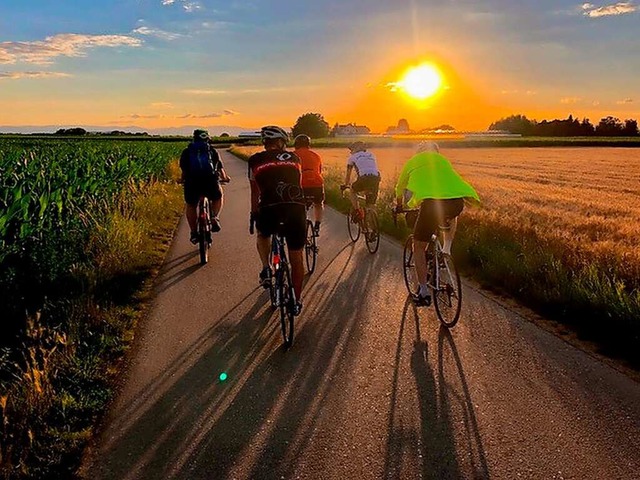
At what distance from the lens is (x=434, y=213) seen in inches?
248

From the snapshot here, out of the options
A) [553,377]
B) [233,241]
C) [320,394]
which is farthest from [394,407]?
[233,241]

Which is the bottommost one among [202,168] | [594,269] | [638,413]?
[638,413]

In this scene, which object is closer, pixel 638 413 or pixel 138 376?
pixel 638 413

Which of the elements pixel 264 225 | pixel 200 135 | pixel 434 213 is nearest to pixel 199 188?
pixel 200 135

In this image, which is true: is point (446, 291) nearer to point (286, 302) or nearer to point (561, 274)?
point (286, 302)

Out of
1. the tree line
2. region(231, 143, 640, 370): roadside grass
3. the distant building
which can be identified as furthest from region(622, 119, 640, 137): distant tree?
region(231, 143, 640, 370): roadside grass

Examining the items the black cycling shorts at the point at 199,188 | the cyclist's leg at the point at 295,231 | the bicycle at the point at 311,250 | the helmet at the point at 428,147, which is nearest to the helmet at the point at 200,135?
the black cycling shorts at the point at 199,188

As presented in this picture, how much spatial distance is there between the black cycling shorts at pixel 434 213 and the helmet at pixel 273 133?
5.57ft

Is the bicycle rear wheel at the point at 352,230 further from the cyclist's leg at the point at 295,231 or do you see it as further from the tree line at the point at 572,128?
the tree line at the point at 572,128

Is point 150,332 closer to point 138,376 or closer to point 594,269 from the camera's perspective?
point 138,376

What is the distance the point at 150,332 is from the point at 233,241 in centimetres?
584

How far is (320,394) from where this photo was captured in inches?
186

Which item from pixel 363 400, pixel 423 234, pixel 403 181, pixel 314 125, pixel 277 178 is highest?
pixel 314 125

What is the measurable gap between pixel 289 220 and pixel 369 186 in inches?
208
